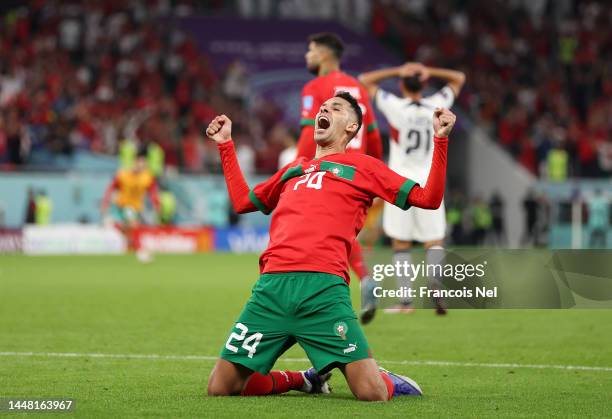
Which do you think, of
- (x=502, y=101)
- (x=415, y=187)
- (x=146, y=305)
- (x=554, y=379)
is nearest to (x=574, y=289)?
(x=554, y=379)

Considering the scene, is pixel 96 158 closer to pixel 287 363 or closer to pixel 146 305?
pixel 146 305

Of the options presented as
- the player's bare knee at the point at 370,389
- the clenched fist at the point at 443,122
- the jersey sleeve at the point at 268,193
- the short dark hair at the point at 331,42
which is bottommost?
the player's bare knee at the point at 370,389

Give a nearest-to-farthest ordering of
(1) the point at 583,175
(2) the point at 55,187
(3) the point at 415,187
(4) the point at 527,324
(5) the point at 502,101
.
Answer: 1. (3) the point at 415,187
2. (4) the point at 527,324
3. (2) the point at 55,187
4. (1) the point at 583,175
5. (5) the point at 502,101

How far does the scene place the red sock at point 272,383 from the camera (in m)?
7.17

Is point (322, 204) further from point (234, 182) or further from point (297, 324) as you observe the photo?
point (297, 324)

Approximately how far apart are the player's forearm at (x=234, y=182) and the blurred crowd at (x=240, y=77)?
70.7 ft

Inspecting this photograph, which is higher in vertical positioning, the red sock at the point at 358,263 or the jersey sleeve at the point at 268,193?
the jersey sleeve at the point at 268,193

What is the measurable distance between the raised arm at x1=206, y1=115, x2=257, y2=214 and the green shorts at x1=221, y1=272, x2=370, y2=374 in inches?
23.8

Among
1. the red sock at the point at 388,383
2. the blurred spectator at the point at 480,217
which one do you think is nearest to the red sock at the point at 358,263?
the red sock at the point at 388,383

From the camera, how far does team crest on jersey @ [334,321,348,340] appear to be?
22.4 feet

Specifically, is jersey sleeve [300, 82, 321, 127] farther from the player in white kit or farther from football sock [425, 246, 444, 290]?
football sock [425, 246, 444, 290]

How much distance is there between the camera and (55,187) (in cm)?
2878

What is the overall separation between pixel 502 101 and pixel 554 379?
28876 mm

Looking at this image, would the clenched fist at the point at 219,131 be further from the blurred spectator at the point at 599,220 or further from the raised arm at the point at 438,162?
the blurred spectator at the point at 599,220
